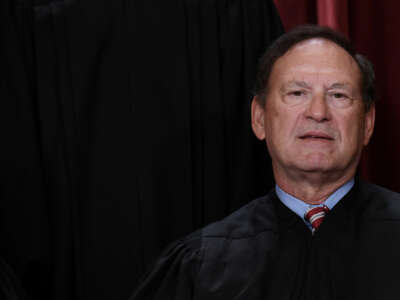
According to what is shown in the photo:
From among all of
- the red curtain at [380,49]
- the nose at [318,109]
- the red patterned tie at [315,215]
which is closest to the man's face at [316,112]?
the nose at [318,109]

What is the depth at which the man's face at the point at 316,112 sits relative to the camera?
5.89 feet

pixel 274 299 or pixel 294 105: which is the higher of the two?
pixel 294 105

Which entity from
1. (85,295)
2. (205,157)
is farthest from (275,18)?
(85,295)

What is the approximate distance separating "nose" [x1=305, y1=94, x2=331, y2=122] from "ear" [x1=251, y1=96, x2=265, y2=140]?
239mm

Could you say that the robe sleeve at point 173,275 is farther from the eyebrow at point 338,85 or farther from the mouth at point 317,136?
the eyebrow at point 338,85

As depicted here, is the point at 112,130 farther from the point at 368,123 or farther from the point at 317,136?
the point at 368,123

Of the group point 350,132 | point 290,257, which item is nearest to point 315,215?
point 290,257

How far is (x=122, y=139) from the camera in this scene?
2035 mm

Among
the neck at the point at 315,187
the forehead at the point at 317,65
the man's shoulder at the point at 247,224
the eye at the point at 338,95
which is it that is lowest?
the man's shoulder at the point at 247,224

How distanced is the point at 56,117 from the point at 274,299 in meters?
1.00

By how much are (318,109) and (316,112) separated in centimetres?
1

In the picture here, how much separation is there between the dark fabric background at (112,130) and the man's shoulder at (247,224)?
23cm

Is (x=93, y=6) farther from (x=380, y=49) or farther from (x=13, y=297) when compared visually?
(x=380, y=49)

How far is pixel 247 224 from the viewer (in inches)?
73.5
